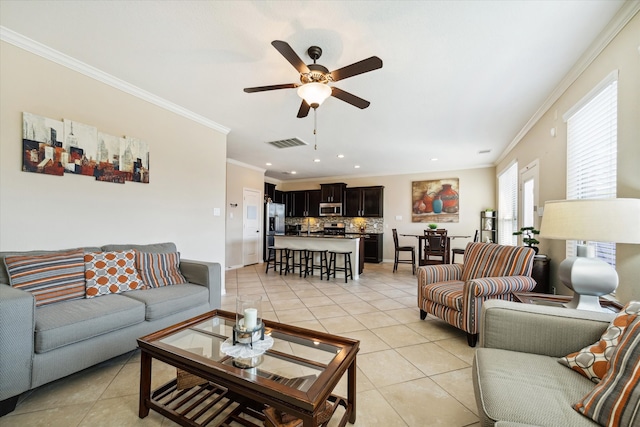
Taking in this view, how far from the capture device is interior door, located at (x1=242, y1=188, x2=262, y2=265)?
22.0ft

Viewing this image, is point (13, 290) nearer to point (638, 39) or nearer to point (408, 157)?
point (638, 39)

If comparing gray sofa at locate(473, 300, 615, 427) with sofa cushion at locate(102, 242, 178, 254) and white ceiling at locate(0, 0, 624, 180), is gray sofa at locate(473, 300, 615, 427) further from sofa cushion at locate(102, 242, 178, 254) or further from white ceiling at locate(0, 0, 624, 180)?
sofa cushion at locate(102, 242, 178, 254)

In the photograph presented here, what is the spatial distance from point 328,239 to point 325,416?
413cm

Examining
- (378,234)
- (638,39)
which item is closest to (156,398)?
(638,39)

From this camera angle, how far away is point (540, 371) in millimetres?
1220

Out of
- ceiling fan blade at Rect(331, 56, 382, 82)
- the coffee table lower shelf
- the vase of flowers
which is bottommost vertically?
the coffee table lower shelf

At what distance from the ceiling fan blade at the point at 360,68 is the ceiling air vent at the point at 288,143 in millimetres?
2707

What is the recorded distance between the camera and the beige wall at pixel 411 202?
21.7 ft

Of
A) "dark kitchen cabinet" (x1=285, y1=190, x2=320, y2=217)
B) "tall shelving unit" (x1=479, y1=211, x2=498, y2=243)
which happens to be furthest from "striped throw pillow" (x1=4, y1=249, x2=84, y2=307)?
"tall shelving unit" (x1=479, y1=211, x2=498, y2=243)

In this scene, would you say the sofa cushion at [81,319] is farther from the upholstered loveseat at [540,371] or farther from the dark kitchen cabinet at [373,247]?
the dark kitchen cabinet at [373,247]

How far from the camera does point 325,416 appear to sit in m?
1.33

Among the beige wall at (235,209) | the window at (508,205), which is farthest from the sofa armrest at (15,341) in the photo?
the window at (508,205)

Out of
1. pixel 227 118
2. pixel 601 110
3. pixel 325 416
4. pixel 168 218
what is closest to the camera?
pixel 325 416

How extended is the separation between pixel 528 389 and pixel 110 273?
3007 mm
